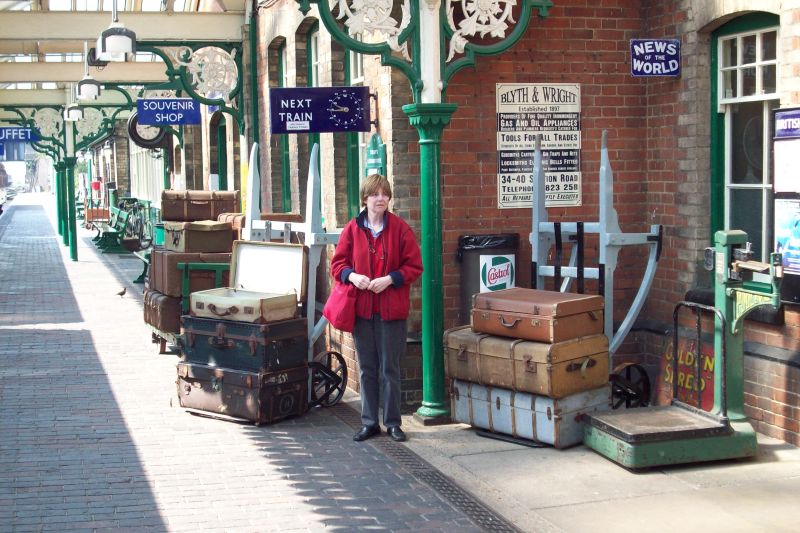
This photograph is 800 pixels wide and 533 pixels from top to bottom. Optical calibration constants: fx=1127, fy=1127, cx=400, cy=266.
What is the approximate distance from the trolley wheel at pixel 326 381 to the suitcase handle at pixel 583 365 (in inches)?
90.8

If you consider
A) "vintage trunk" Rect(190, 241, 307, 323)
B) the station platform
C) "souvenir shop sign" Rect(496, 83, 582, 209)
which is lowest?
the station platform

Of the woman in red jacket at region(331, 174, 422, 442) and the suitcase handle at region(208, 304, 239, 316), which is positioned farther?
the suitcase handle at region(208, 304, 239, 316)

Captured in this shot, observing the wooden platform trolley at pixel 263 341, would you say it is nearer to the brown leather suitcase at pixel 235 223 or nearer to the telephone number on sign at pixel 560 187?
the telephone number on sign at pixel 560 187

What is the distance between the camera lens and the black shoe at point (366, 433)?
25.7 ft

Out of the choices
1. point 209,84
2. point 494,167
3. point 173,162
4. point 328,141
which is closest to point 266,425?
point 494,167

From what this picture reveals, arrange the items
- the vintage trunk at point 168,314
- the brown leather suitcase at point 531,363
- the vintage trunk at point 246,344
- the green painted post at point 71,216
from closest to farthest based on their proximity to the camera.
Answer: the brown leather suitcase at point 531,363
the vintage trunk at point 246,344
the vintage trunk at point 168,314
the green painted post at point 71,216

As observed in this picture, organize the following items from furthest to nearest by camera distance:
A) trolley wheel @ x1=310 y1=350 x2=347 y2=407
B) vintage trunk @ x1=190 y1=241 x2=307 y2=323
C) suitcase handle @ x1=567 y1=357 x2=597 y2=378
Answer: trolley wheel @ x1=310 y1=350 x2=347 y2=407 → vintage trunk @ x1=190 y1=241 x2=307 y2=323 → suitcase handle @ x1=567 y1=357 x2=597 y2=378

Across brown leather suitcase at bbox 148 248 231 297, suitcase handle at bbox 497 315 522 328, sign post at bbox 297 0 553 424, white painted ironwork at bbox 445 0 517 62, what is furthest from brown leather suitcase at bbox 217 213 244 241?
suitcase handle at bbox 497 315 522 328

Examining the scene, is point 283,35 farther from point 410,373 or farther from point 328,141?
point 410,373

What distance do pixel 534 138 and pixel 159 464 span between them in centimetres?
382

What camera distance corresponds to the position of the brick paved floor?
6121 mm

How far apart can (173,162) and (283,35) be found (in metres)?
12.9

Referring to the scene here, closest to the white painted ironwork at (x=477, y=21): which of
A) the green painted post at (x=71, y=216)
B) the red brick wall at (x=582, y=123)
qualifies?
the red brick wall at (x=582, y=123)

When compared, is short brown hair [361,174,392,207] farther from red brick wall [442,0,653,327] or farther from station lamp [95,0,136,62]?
station lamp [95,0,136,62]
